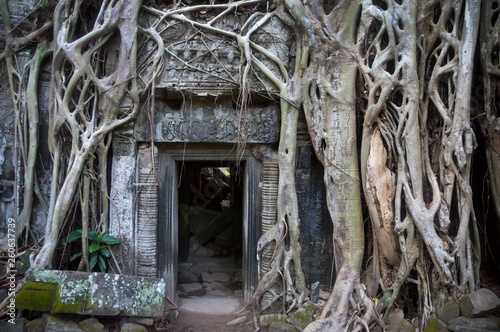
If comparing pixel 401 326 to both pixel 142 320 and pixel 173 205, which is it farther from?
pixel 173 205

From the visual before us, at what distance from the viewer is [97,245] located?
10.6ft

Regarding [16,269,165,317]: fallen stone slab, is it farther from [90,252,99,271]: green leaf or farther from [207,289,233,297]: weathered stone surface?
[207,289,233,297]: weathered stone surface

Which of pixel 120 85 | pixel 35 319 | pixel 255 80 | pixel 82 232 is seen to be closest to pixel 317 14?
pixel 255 80

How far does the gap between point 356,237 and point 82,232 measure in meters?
2.54

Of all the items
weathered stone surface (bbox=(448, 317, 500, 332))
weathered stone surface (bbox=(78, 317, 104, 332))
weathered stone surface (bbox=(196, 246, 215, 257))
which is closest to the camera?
weathered stone surface (bbox=(448, 317, 500, 332))

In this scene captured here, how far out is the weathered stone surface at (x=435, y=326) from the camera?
2.61m

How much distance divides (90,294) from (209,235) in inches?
134

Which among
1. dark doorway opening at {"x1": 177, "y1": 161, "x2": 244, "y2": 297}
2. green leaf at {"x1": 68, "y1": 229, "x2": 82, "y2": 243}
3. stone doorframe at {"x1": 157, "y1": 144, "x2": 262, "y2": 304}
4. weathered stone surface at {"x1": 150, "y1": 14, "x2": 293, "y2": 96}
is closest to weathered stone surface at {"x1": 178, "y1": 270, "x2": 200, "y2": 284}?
dark doorway opening at {"x1": 177, "y1": 161, "x2": 244, "y2": 297}

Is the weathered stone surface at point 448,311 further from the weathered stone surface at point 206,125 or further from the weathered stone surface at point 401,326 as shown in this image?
the weathered stone surface at point 206,125

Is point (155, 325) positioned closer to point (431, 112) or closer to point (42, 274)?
point (42, 274)

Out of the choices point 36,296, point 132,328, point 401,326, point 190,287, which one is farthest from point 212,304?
point 401,326

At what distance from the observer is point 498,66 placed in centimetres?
296

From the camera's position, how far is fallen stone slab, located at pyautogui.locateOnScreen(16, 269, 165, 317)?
8.82ft

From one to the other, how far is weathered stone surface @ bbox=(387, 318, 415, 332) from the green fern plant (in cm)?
255
